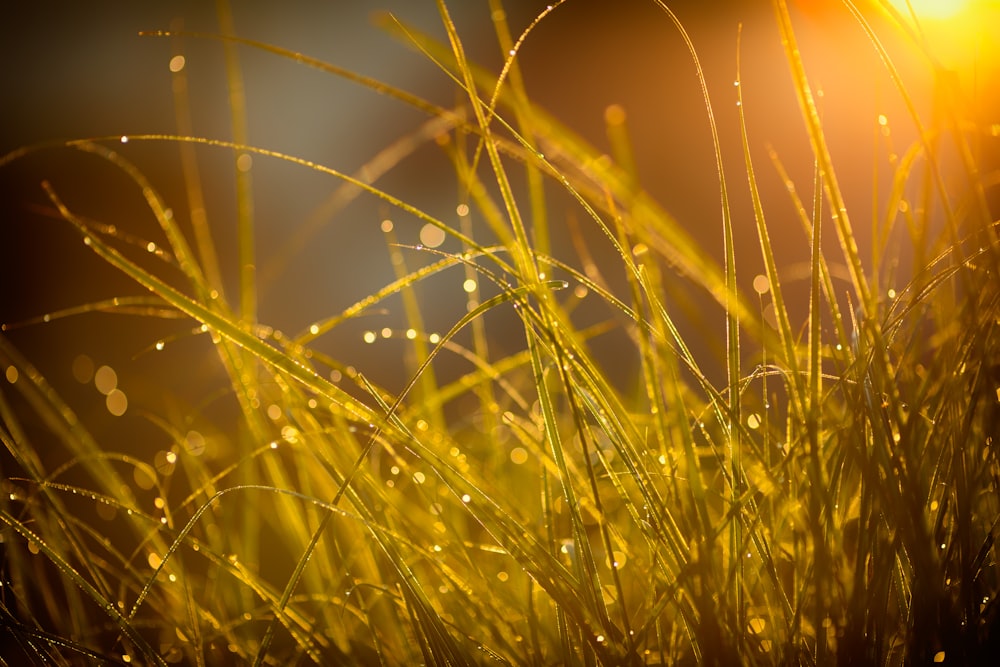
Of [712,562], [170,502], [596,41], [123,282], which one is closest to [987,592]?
[712,562]

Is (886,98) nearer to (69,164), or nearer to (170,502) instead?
(170,502)

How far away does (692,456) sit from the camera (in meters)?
0.44

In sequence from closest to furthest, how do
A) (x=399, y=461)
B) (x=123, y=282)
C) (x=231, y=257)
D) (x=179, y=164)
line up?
(x=399, y=461) < (x=123, y=282) < (x=179, y=164) < (x=231, y=257)

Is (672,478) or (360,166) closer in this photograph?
(672,478)

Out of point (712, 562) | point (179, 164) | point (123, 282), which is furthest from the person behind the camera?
point (179, 164)

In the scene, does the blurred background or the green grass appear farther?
the blurred background

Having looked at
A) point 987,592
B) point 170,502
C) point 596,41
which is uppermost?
point 596,41

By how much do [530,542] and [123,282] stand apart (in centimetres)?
196

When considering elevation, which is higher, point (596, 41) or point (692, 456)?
point (596, 41)

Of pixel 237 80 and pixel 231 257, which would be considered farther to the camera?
pixel 231 257

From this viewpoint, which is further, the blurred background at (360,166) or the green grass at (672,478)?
the blurred background at (360,166)

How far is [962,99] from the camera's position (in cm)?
42

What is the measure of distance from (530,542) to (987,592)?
0.26m

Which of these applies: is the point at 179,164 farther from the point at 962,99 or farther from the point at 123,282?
the point at 962,99
